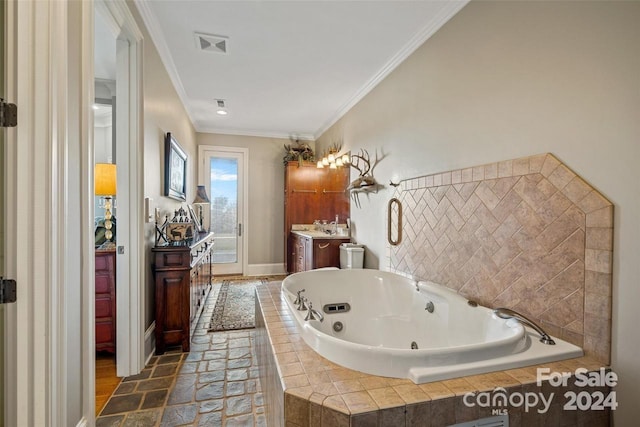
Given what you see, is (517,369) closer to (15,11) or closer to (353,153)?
(15,11)

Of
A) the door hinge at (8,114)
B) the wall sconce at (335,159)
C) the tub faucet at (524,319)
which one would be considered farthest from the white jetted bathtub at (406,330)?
the wall sconce at (335,159)

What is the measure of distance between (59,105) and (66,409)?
1.16 metres

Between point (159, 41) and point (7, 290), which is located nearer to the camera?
point (7, 290)

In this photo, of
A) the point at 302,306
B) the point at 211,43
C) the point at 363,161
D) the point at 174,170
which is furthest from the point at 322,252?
Result: the point at 211,43

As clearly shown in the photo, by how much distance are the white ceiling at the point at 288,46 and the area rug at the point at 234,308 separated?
2.50 meters

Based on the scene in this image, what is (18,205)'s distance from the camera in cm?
99

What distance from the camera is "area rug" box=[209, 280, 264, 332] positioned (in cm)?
→ 301

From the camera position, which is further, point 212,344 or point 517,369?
point 212,344

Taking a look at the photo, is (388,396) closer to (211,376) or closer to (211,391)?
(211,391)

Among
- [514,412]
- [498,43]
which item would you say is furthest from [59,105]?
[498,43]

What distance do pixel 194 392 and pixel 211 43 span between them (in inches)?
107

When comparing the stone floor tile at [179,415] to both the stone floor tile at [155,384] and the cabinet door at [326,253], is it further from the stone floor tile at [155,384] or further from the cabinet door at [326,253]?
the cabinet door at [326,253]

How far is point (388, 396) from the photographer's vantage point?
1.02 m

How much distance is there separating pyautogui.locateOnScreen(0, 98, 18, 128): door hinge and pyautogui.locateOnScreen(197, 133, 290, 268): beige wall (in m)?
4.36
